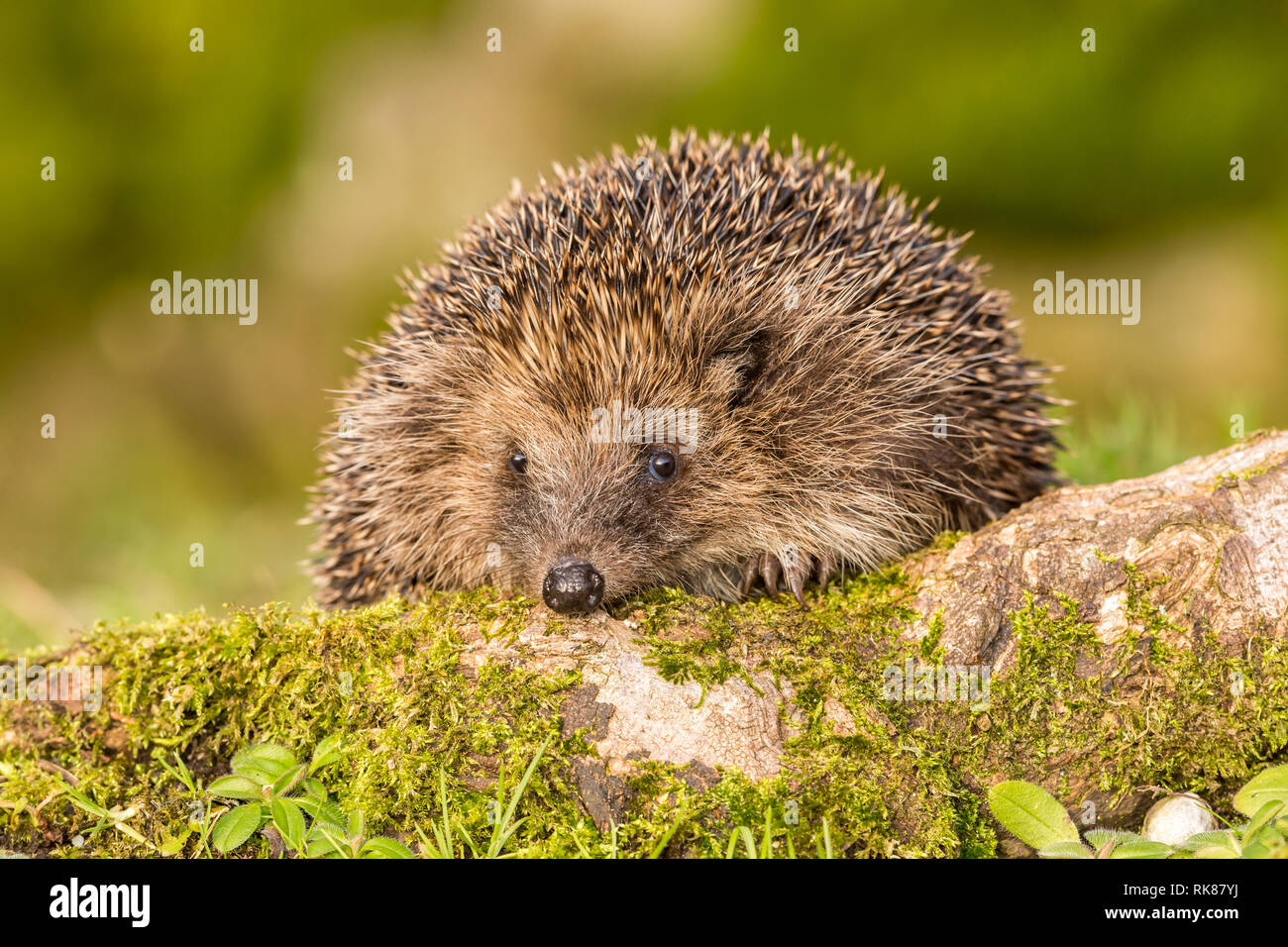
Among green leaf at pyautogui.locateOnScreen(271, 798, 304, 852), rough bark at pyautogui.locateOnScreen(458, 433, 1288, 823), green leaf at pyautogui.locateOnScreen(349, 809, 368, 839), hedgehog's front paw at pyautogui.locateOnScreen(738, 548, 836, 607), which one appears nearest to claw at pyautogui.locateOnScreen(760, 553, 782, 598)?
hedgehog's front paw at pyautogui.locateOnScreen(738, 548, 836, 607)

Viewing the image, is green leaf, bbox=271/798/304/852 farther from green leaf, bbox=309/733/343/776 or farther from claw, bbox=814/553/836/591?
claw, bbox=814/553/836/591

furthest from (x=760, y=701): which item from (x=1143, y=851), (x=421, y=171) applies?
(x=421, y=171)

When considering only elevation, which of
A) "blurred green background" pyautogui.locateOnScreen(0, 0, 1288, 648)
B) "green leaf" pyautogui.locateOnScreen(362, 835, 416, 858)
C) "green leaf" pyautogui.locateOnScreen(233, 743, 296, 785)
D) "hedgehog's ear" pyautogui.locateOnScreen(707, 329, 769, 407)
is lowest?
"green leaf" pyautogui.locateOnScreen(362, 835, 416, 858)

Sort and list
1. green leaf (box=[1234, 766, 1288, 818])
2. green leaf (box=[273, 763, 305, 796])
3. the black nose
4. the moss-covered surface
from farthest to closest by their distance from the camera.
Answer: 1. the black nose
2. green leaf (box=[273, 763, 305, 796])
3. the moss-covered surface
4. green leaf (box=[1234, 766, 1288, 818])

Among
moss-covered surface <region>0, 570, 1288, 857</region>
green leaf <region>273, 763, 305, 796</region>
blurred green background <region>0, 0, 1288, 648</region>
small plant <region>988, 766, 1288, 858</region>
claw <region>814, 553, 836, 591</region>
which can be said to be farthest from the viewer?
blurred green background <region>0, 0, 1288, 648</region>

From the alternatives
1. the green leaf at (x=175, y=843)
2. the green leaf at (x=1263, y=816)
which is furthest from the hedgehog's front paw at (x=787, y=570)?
the green leaf at (x=175, y=843)

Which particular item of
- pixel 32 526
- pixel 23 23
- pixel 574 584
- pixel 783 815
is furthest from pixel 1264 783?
pixel 23 23

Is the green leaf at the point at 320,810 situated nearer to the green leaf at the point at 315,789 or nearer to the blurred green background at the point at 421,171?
the green leaf at the point at 315,789
